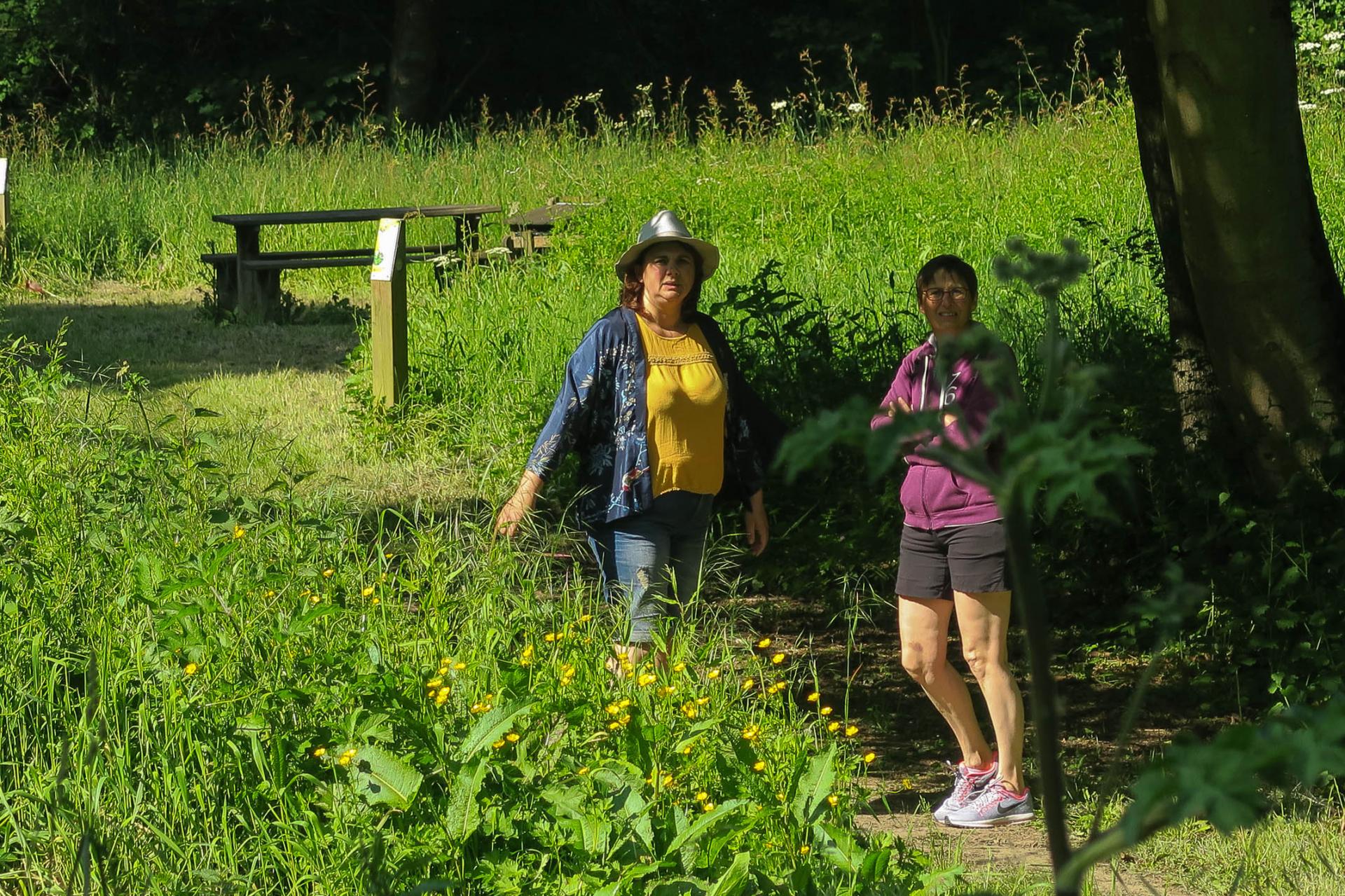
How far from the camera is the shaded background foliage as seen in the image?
27.5 meters

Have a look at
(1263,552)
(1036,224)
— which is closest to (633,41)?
(1036,224)

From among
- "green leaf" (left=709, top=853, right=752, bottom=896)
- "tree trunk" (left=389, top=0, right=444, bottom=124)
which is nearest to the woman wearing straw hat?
"green leaf" (left=709, top=853, right=752, bottom=896)

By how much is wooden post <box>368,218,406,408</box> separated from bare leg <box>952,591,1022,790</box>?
441 cm

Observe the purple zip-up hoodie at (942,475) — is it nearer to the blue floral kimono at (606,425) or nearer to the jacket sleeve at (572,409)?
the blue floral kimono at (606,425)

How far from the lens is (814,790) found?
3117 millimetres

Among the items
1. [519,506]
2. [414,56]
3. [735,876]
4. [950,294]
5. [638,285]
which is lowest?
[735,876]

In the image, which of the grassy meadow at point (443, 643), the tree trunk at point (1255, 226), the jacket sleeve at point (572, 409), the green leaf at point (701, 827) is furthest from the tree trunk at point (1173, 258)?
the green leaf at point (701, 827)

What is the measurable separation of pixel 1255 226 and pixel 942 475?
1447 millimetres

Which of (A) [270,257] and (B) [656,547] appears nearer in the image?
(B) [656,547]

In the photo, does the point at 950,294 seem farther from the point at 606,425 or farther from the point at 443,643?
the point at 443,643

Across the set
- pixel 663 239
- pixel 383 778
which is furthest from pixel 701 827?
pixel 663 239

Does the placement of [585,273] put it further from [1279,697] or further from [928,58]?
[928,58]

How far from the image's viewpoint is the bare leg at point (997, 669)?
429cm

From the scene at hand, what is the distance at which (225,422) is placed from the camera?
840 cm
